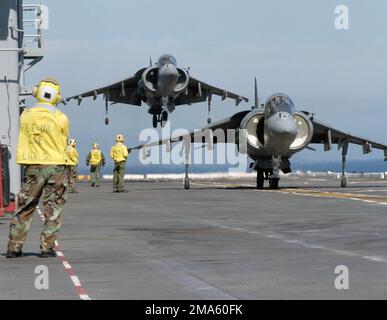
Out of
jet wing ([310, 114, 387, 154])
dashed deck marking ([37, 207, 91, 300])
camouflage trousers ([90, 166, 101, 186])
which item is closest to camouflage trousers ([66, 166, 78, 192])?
camouflage trousers ([90, 166, 101, 186])

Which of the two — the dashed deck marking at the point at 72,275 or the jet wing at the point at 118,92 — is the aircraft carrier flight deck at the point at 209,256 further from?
the jet wing at the point at 118,92

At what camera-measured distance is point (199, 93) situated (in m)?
61.4

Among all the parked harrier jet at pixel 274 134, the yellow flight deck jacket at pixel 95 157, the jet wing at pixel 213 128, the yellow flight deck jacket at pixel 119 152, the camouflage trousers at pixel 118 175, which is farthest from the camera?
the yellow flight deck jacket at pixel 95 157

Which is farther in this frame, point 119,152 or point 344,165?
point 344,165

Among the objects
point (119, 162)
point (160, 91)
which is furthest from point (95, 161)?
point (119, 162)

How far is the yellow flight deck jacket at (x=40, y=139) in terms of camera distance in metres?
12.4

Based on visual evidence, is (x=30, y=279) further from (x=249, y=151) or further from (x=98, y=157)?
(x=98, y=157)

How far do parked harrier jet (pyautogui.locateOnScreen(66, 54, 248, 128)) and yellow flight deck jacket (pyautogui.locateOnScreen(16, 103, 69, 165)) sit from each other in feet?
123

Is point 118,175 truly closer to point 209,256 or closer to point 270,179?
point 270,179

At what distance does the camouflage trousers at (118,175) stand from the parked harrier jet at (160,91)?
519 inches

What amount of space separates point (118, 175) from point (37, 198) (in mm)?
24327

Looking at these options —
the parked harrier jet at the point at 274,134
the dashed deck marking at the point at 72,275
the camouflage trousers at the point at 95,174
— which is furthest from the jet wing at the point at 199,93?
the dashed deck marking at the point at 72,275

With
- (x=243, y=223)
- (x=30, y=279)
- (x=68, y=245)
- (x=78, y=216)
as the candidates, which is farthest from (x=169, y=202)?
(x=30, y=279)

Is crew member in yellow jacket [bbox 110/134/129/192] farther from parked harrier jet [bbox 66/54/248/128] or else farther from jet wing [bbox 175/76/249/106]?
jet wing [bbox 175/76/249/106]
